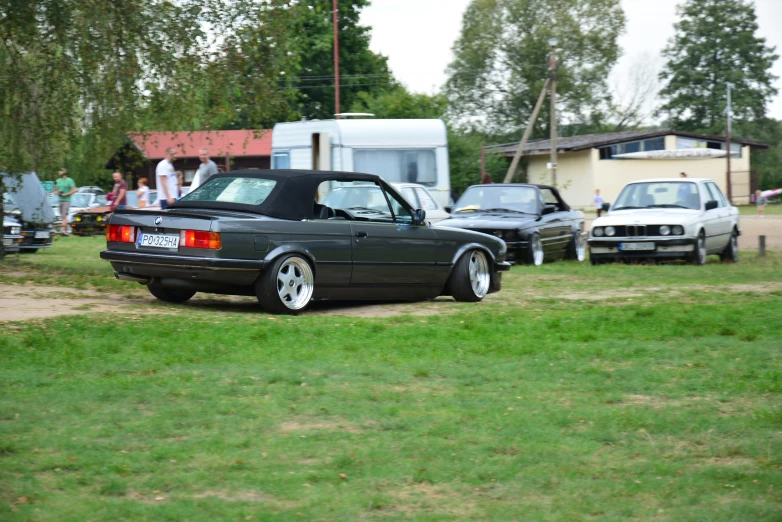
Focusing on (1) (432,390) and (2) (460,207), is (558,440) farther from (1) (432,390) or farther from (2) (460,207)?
(2) (460,207)

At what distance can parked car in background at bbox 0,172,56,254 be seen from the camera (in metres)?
22.0

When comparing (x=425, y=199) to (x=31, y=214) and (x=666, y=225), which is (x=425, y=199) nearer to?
(x=666, y=225)

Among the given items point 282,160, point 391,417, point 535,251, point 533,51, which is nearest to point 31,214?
point 282,160

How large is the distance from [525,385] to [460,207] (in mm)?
13323

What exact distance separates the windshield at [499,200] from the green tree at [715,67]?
235 feet

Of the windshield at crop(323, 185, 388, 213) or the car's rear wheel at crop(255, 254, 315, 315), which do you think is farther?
the windshield at crop(323, 185, 388, 213)

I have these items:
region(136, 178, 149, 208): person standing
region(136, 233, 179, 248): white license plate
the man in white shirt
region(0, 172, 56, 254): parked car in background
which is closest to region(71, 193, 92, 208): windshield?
region(136, 178, 149, 208): person standing

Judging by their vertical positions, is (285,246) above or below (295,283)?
above

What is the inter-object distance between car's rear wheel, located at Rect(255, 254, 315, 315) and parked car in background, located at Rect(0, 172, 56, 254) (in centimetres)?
1222

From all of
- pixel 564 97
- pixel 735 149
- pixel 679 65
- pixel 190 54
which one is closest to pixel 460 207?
pixel 190 54

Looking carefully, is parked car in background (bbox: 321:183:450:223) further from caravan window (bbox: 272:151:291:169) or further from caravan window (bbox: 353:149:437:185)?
caravan window (bbox: 272:151:291:169)

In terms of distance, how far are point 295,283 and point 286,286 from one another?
0.45 feet

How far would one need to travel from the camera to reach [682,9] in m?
90.9

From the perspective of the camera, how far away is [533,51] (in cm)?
7831
